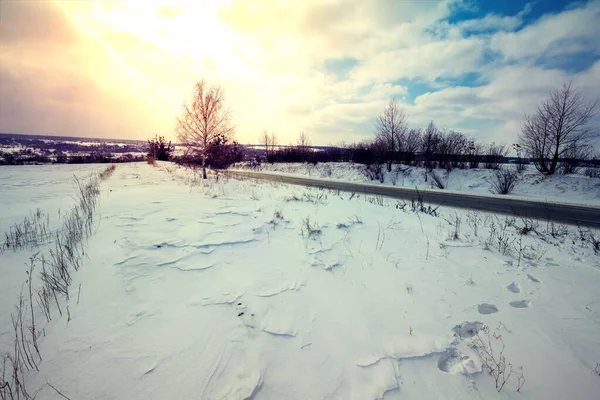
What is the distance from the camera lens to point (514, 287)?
3.63 metres

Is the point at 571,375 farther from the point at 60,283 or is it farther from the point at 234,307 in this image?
the point at 60,283

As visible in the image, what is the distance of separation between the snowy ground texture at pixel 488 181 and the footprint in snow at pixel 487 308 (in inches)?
563

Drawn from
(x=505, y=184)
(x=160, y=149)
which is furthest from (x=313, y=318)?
(x=160, y=149)

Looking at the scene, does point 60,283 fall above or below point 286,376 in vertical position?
above

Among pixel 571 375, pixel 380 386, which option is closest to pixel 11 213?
pixel 380 386

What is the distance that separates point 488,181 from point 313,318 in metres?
19.8

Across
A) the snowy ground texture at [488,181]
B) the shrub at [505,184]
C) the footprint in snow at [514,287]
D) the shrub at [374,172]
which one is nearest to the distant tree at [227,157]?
the snowy ground texture at [488,181]

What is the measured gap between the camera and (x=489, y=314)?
3.01 meters

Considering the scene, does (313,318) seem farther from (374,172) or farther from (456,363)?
(374,172)

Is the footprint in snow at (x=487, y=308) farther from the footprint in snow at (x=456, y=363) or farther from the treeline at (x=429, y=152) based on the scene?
the treeline at (x=429, y=152)

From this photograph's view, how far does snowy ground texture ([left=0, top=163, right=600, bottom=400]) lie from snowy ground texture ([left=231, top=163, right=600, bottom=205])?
41.4 feet

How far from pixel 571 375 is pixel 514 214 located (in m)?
8.24

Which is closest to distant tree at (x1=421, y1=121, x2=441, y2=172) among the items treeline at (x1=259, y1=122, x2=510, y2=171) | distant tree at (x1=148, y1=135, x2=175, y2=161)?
treeline at (x1=259, y1=122, x2=510, y2=171)

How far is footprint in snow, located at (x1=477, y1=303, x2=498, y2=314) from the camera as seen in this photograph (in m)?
3.06
